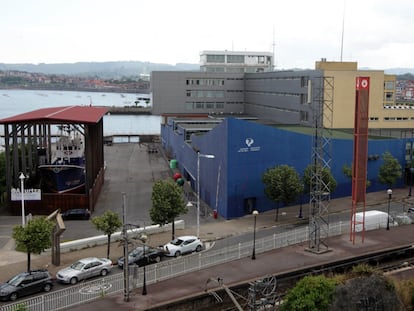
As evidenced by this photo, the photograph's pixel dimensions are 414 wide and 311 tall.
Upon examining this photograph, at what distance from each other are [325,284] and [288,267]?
690 centimetres

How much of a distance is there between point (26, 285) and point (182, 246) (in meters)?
9.21

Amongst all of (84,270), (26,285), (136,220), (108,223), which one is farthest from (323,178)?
(26,285)

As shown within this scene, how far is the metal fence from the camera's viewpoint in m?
22.0

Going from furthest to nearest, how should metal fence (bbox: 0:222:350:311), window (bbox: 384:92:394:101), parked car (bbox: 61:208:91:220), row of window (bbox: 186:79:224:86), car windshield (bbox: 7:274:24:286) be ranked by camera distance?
row of window (bbox: 186:79:224:86) → window (bbox: 384:92:394:101) → parked car (bbox: 61:208:91:220) → car windshield (bbox: 7:274:24:286) → metal fence (bbox: 0:222:350:311)

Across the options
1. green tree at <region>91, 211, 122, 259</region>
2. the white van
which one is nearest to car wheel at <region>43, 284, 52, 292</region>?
green tree at <region>91, 211, 122, 259</region>

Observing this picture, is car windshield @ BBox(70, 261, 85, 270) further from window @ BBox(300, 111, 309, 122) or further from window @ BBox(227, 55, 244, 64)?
window @ BBox(227, 55, 244, 64)

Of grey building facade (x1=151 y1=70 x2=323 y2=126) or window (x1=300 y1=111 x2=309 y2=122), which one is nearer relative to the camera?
window (x1=300 y1=111 x2=309 y2=122)

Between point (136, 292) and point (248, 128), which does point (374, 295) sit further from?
point (248, 128)

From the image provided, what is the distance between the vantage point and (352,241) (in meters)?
31.0

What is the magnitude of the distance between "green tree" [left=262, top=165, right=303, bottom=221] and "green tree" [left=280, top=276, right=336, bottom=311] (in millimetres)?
18469

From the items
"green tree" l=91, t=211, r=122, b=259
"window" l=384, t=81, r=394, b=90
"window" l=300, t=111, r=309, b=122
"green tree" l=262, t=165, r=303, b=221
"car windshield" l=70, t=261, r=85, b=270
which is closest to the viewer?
"car windshield" l=70, t=261, r=85, b=270

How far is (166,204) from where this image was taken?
32844 mm

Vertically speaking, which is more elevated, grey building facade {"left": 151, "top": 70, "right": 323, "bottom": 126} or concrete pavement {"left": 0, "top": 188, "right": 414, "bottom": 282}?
grey building facade {"left": 151, "top": 70, "right": 323, "bottom": 126}

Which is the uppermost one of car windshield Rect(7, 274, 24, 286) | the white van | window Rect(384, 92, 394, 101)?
window Rect(384, 92, 394, 101)
